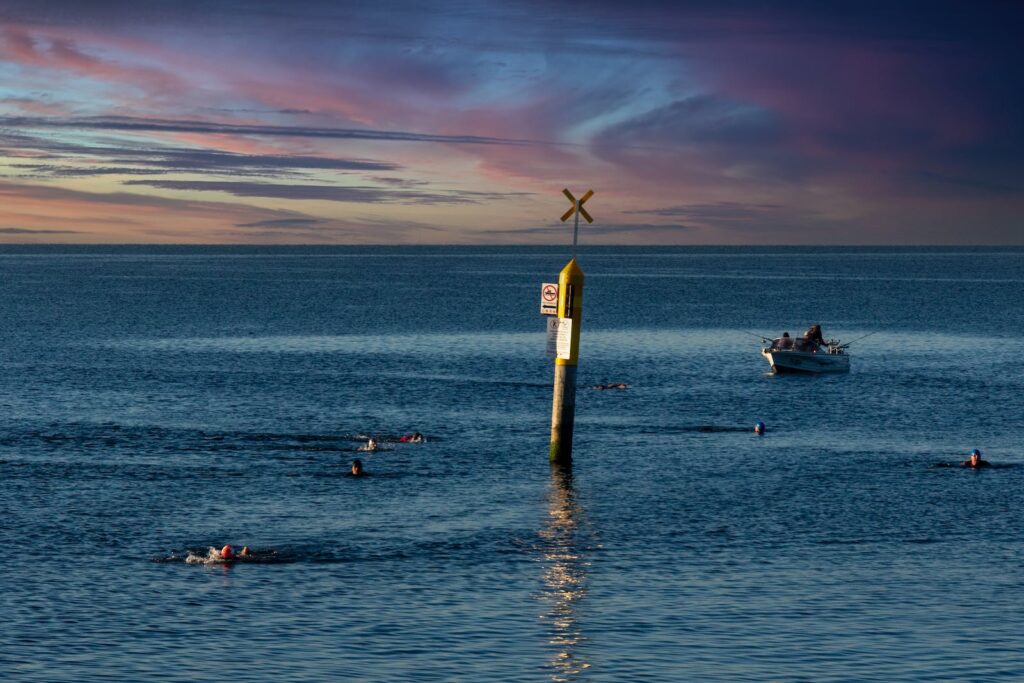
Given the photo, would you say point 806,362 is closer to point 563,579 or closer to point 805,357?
point 805,357

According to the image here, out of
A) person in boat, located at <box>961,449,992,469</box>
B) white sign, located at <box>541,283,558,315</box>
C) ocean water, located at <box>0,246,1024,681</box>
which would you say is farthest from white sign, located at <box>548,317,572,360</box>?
person in boat, located at <box>961,449,992,469</box>

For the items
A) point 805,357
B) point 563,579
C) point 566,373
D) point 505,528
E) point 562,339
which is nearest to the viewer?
point 563,579

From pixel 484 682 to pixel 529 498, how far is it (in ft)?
64.9

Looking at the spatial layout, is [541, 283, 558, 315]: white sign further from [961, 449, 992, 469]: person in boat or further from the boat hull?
the boat hull

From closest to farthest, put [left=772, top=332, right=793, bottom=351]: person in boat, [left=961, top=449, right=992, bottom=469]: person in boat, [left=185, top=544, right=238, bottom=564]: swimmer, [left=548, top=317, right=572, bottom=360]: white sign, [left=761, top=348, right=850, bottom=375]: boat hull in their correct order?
[left=185, top=544, right=238, bottom=564]: swimmer < [left=548, top=317, right=572, bottom=360]: white sign < [left=961, top=449, right=992, bottom=469]: person in boat < [left=761, top=348, right=850, bottom=375]: boat hull < [left=772, top=332, right=793, bottom=351]: person in boat

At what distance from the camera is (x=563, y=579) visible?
111 ft

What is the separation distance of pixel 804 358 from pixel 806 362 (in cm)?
33

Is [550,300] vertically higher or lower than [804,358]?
higher

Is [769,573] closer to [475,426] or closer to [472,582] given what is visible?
[472,582]

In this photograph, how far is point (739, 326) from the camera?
14238 cm

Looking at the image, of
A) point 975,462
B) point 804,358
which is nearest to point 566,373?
point 975,462

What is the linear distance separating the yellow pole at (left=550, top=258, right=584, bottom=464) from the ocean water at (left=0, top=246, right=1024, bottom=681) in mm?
1430

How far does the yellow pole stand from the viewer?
50438mm

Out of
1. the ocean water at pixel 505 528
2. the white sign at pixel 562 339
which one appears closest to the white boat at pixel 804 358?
the ocean water at pixel 505 528
